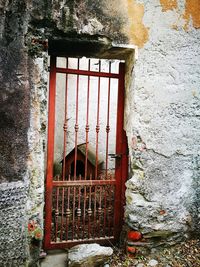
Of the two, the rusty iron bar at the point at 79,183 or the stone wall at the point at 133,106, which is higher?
the stone wall at the point at 133,106

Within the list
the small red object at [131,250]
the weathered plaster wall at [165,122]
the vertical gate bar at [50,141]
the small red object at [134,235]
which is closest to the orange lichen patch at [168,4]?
the weathered plaster wall at [165,122]

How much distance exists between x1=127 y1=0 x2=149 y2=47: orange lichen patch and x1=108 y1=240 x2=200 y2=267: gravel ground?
7.29 ft

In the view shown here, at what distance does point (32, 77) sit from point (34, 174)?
0.89m

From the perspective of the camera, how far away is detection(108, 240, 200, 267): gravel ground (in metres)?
2.64

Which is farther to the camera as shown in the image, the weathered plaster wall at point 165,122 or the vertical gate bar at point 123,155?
the vertical gate bar at point 123,155

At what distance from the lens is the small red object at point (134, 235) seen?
2717 mm

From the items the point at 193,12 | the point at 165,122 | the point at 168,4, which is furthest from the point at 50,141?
the point at 193,12

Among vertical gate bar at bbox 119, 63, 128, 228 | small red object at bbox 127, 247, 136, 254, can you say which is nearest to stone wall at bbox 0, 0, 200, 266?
vertical gate bar at bbox 119, 63, 128, 228

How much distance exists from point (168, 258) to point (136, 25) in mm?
2444

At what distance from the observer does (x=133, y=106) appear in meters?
2.66

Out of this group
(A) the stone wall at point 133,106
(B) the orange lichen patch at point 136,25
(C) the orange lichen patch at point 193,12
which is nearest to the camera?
(A) the stone wall at point 133,106

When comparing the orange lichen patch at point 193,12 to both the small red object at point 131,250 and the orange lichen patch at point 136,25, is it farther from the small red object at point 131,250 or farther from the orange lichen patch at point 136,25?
the small red object at point 131,250

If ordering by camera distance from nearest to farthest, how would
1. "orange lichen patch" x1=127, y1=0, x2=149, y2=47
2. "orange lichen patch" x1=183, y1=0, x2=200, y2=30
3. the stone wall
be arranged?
1. the stone wall
2. "orange lichen patch" x1=127, y1=0, x2=149, y2=47
3. "orange lichen patch" x1=183, y1=0, x2=200, y2=30

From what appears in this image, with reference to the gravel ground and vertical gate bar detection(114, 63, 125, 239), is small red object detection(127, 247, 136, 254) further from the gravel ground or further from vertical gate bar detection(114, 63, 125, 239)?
vertical gate bar detection(114, 63, 125, 239)
